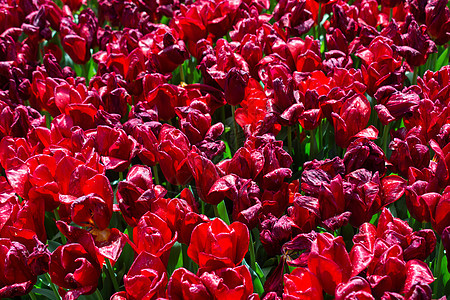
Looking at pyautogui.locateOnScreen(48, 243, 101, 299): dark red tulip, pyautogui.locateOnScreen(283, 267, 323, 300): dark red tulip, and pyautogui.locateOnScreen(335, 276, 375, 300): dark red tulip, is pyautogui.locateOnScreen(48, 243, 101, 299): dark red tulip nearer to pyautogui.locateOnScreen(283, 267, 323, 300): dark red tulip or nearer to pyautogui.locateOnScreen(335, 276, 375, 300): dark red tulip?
pyautogui.locateOnScreen(283, 267, 323, 300): dark red tulip

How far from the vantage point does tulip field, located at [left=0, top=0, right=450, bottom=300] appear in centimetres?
114

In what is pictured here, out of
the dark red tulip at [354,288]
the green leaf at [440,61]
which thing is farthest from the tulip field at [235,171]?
the green leaf at [440,61]

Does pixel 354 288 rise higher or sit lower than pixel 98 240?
higher

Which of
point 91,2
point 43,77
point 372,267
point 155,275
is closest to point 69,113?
point 43,77

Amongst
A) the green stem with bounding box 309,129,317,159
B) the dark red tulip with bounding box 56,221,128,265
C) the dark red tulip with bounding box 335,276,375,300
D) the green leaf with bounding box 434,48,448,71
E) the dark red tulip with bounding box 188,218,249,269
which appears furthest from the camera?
the green leaf with bounding box 434,48,448,71

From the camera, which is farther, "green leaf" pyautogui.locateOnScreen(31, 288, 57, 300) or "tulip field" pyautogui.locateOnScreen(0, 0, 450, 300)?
"green leaf" pyautogui.locateOnScreen(31, 288, 57, 300)

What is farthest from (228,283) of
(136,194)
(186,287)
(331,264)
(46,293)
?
(46,293)

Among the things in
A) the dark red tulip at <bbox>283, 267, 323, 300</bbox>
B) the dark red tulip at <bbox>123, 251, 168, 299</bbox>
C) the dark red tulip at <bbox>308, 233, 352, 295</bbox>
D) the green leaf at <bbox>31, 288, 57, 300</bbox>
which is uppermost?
the dark red tulip at <bbox>308, 233, 352, 295</bbox>

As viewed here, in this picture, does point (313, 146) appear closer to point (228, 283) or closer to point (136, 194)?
point (136, 194)

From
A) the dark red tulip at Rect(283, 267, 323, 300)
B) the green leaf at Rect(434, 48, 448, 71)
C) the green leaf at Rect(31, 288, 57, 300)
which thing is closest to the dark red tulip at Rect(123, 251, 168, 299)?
the dark red tulip at Rect(283, 267, 323, 300)

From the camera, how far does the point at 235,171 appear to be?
140 cm

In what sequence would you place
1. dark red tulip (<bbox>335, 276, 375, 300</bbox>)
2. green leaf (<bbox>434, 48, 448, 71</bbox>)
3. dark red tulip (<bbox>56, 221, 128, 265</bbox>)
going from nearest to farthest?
dark red tulip (<bbox>335, 276, 375, 300</bbox>)
dark red tulip (<bbox>56, 221, 128, 265</bbox>)
green leaf (<bbox>434, 48, 448, 71</bbox>)

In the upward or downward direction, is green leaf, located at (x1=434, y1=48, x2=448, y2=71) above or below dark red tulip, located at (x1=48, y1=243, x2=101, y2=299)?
above

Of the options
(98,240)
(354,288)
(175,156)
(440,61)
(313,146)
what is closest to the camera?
(354,288)
